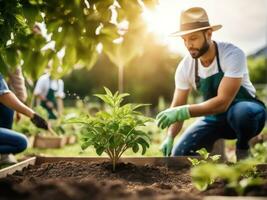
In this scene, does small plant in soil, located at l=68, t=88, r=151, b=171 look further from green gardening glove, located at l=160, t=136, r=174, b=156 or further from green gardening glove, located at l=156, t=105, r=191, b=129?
green gardening glove, located at l=160, t=136, r=174, b=156

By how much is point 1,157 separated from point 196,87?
2185mm

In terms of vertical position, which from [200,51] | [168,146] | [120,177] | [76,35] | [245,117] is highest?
[200,51]

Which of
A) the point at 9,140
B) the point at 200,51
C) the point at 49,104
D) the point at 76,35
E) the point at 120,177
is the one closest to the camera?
the point at 76,35

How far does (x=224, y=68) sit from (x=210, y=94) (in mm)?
367

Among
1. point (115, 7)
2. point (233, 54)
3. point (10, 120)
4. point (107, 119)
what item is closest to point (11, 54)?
point (115, 7)

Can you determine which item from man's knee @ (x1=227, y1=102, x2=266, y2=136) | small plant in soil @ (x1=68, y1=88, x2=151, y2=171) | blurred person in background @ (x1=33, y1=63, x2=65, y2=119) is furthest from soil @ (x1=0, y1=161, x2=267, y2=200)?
blurred person in background @ (x1=33, y1=63, x2=65, y2=119)

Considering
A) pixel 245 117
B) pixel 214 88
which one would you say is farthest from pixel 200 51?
pixel 245 117

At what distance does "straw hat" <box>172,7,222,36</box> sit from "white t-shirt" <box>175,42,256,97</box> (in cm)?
23

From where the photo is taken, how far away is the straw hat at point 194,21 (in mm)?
4197

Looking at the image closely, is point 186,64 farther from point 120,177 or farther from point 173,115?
point 120,177

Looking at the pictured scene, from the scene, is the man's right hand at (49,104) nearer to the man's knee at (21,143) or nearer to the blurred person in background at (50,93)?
the blurred person in background at (50,93)

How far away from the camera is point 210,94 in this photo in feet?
15.0

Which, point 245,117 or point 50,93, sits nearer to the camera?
point 245,117

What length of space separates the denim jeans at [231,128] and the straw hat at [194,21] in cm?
76
